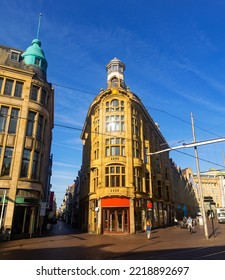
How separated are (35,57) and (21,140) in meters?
12.0

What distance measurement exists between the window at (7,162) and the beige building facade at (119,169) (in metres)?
11.2

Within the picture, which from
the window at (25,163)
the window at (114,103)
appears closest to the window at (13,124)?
the window at (25,163)

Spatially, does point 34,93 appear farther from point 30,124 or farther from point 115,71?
point 115,71

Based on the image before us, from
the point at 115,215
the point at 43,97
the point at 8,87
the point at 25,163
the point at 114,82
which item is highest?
the point at 114,82

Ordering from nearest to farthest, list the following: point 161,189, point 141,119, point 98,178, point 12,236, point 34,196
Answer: point 12,236
point 34,196
point 98,178
point 141,119
point 161,189

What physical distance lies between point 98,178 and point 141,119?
13.2 metres

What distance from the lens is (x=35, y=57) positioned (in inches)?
1153

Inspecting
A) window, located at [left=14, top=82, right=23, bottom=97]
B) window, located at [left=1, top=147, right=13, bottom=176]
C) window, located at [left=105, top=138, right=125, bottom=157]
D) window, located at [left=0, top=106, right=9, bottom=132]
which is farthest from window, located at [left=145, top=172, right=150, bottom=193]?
window, located at [left=0, top=106, right=9, bottom=132]

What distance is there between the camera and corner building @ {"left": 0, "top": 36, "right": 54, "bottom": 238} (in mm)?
21938

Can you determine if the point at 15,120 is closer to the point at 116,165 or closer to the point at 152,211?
the point at 116,165

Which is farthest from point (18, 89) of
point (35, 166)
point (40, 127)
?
point (35, 166)

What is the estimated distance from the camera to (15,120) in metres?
24.3

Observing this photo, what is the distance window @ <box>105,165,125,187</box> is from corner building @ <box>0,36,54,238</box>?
950cm
